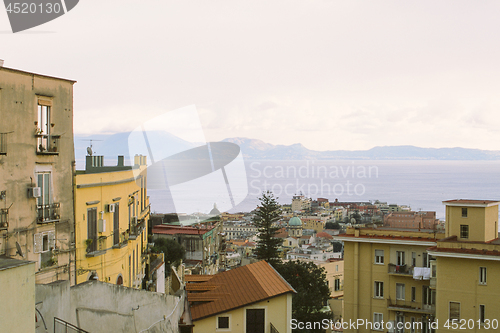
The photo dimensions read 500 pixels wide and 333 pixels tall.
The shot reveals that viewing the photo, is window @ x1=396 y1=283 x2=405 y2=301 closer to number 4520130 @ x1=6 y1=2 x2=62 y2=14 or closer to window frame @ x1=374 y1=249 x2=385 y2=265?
window frame @ x1=374 y1=249 x2=385 y2=265

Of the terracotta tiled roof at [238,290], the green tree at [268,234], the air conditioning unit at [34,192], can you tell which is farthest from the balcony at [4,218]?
the green tree at [268,234]

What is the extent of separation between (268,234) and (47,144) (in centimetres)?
2034

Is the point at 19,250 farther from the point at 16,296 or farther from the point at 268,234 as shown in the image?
the point at 268,234

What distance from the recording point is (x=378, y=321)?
1839 cm

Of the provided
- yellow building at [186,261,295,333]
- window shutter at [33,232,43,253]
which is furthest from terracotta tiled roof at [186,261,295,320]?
window shutter at [33,232,43,253]

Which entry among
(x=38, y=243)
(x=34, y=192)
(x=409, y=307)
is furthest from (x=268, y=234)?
(x=34, y=192)

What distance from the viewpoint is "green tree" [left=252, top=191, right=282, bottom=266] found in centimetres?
2830

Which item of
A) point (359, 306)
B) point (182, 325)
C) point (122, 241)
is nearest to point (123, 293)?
point (182, 325)

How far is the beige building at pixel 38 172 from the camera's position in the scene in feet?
30.0

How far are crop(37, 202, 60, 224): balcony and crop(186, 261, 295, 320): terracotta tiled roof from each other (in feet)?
11.9

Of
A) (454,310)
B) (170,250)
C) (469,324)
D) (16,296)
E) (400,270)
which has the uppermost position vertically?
(16,296)

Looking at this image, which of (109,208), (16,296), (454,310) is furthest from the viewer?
(454,310)

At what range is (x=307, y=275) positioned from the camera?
24.3m

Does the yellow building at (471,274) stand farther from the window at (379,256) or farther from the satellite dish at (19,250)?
the satellite dish at (19,250)
